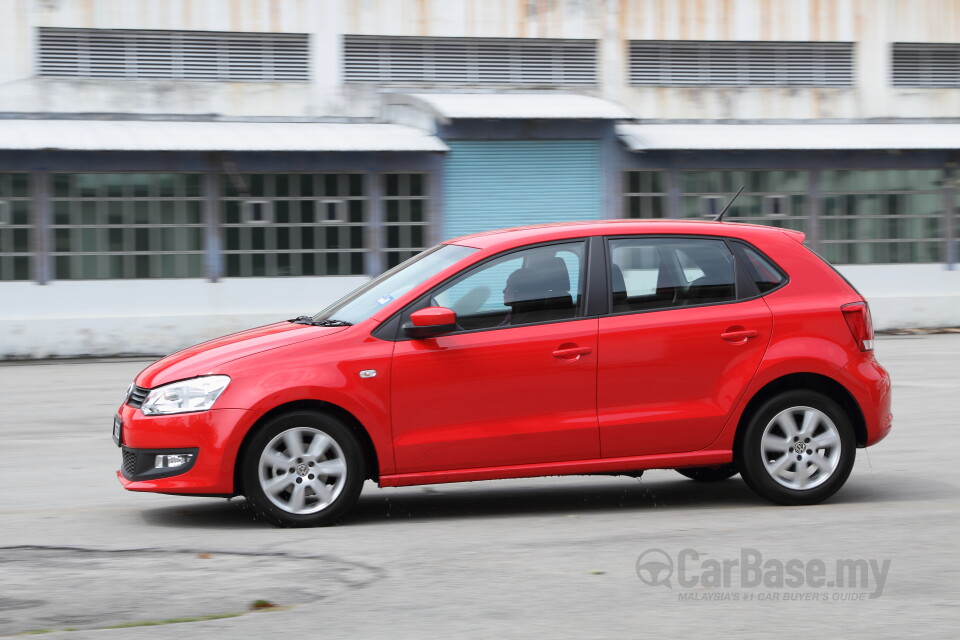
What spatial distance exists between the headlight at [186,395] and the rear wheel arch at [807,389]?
2.95 meters

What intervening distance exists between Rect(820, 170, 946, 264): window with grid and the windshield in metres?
17.7

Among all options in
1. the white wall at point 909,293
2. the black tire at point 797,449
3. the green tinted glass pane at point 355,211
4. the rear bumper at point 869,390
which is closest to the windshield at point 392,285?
the black tire at point 797,449

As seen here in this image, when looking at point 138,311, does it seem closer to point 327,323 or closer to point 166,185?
point 166,185

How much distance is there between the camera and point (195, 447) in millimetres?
7215

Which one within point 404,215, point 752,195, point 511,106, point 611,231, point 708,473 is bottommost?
point 708,473

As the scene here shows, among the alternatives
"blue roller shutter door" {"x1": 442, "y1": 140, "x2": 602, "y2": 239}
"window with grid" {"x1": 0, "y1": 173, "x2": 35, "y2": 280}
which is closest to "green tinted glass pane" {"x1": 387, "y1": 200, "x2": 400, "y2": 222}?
"blue roller shutter door" {"x1": 442, "y1": 140, "x2": 602, "y2": 239}

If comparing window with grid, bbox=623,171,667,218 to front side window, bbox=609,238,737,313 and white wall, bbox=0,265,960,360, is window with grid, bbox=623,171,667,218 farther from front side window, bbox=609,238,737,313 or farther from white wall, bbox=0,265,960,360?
front side window, bbox=609,238,737,313

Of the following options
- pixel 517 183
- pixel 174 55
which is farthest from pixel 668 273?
A: pixel 174 55

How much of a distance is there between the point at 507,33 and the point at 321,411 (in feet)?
60.8

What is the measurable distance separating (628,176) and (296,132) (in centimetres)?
597

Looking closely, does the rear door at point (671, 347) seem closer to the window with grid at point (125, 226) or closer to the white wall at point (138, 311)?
the white wall at point (138, 311)

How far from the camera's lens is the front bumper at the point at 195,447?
23.6ft

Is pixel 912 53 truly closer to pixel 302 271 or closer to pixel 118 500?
pixel 302 271

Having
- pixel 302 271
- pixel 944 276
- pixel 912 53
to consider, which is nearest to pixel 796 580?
pixel 302 271
